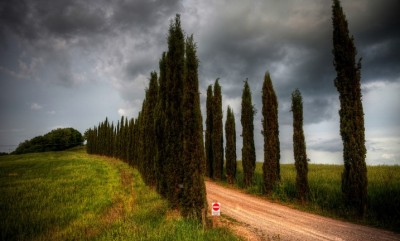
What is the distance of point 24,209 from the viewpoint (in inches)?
459

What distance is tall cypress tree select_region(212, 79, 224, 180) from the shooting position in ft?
92.7

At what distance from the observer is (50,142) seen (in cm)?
8081

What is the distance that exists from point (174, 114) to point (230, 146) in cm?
1424

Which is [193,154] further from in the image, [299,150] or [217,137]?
[217,137]

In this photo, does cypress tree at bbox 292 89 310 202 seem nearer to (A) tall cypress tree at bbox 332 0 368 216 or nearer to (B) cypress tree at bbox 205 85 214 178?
(A) tall cypress tree at bbox 332 0 368 216

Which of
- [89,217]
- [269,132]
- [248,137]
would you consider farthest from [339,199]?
[89,217]

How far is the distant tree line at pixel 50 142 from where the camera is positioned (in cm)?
7944

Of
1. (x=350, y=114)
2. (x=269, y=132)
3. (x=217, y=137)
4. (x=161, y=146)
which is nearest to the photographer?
(x=350, y=114)

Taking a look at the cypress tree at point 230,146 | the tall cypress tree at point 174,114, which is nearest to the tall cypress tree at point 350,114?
the tall cypress tree at point 174,114

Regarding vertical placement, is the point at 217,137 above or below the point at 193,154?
above

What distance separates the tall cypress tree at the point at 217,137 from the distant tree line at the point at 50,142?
70.3 m

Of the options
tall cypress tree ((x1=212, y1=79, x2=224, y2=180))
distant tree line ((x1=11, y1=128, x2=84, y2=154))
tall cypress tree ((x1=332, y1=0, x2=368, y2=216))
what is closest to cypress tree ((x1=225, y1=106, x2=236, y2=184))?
tall cypress tree ((x1=212, y1=79, x2=224, y2=180))

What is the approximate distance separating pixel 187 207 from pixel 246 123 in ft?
47.4

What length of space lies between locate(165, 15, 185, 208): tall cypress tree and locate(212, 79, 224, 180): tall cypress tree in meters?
14.2
